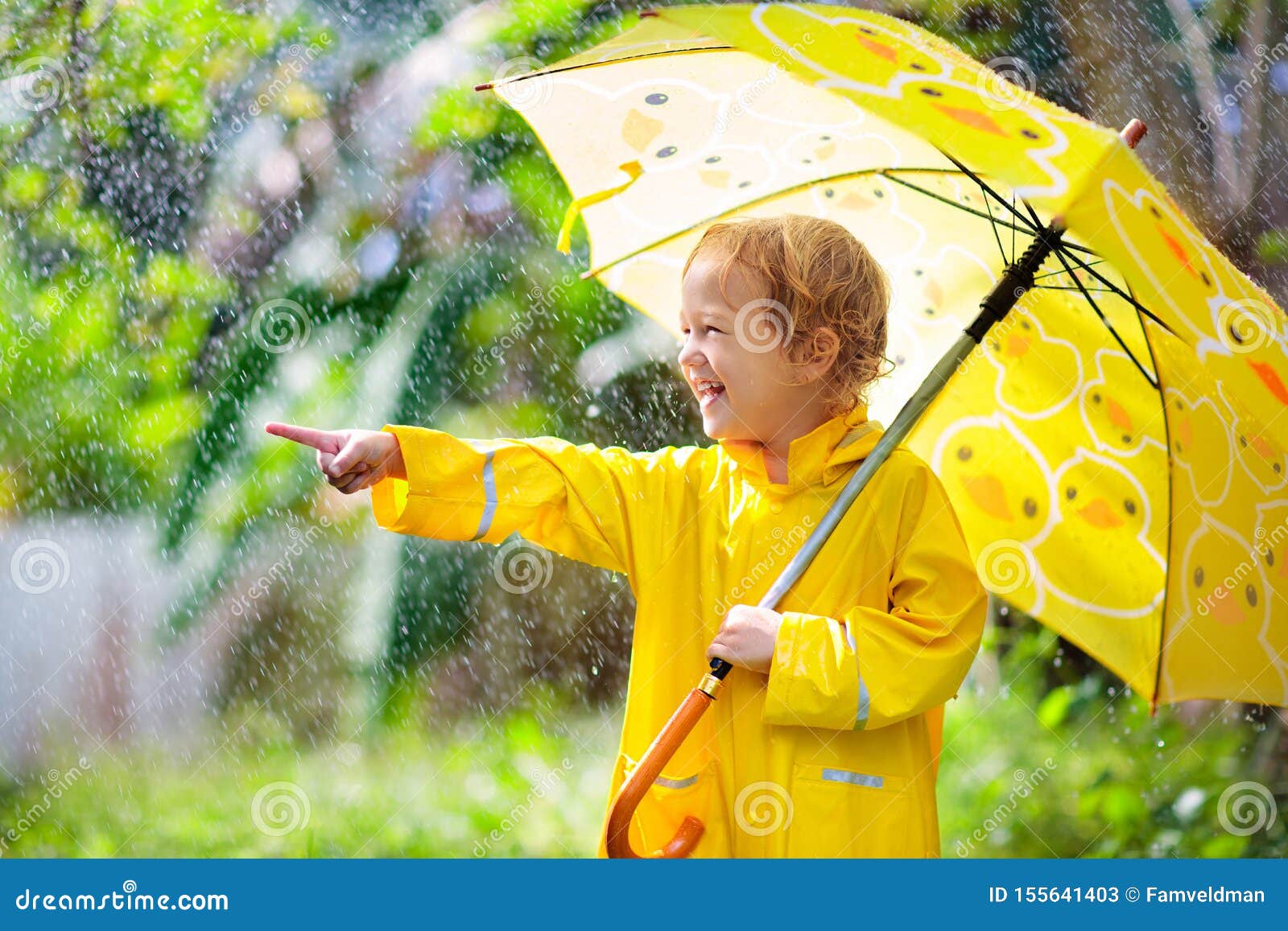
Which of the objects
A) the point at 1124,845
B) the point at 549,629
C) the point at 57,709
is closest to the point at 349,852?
the point at 549,629

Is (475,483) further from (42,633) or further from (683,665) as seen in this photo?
(42,633)

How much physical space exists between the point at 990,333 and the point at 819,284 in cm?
60

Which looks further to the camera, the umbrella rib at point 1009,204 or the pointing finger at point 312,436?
the umbrella rib at point 1009,204

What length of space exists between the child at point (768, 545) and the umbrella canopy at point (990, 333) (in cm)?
15

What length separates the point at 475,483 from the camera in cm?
210

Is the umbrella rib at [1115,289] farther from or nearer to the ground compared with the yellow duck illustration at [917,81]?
nearer to the ground

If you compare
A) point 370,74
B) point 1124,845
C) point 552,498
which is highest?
point 552,498

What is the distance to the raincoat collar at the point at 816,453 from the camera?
2.22 m

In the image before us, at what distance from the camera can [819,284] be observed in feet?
7.34

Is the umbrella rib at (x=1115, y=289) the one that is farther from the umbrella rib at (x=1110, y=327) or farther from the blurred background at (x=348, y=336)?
the blurred background at (x=348, y=336)

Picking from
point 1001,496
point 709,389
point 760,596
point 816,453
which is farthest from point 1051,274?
point 760,596

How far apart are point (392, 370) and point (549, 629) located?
1.57 m

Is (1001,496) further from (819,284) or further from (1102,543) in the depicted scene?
(819,284)

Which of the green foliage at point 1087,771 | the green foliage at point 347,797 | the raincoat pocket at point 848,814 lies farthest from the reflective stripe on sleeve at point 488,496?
the green foliage at point 1087,771
